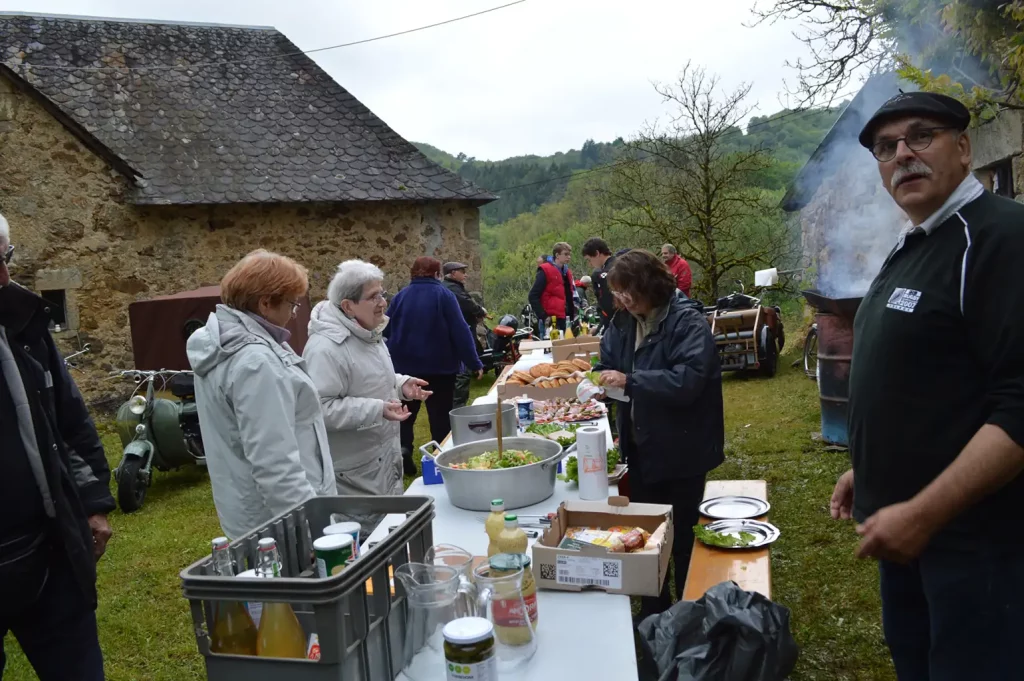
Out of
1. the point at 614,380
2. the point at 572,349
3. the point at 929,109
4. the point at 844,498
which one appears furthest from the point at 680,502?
the point at 572,349

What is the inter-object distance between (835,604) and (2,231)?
4080mm

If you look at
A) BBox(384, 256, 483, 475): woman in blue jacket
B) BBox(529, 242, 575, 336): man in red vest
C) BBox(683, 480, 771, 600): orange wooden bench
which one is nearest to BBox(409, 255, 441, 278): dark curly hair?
BBox(384, 256, 483, 475): woman in blue jacket

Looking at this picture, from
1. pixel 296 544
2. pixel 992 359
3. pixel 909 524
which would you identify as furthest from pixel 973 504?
pixel 296 544

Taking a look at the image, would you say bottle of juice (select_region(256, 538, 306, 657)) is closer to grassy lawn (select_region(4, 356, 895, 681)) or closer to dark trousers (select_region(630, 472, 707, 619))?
Answer: dark trousers (select_region(630, 472, 707, 619))

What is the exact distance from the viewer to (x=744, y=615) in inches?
92.3

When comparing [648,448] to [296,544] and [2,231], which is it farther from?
[2,231]

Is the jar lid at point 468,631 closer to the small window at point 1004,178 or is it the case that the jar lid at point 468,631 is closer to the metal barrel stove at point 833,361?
the metal barrel stove at point 833,361

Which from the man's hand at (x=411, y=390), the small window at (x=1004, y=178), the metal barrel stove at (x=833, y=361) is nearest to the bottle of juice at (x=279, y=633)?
the man's hand at (x=411, y=390)

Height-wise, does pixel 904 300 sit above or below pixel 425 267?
below

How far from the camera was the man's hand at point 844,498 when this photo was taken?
227cm

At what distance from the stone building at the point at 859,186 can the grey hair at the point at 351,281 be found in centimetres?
510

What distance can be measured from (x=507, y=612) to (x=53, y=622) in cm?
137

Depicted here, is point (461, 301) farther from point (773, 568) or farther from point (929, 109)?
point (929, 109)

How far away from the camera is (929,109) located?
1869 mm
